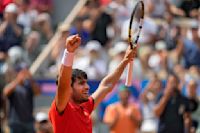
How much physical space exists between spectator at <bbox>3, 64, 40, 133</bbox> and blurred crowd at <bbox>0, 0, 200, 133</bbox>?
17 millimetres

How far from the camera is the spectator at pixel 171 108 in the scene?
41.9 feet

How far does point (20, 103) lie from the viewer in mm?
13555

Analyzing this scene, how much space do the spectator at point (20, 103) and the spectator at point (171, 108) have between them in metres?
2.28

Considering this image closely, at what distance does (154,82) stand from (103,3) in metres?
3.82

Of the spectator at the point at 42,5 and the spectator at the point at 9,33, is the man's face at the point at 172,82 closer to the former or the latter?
the spectator at the point at 9,33

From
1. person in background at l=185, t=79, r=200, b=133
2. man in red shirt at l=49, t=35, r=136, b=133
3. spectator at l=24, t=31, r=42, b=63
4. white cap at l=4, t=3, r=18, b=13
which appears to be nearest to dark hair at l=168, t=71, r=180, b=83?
person in background at l=185, t=79, r=200, b=133

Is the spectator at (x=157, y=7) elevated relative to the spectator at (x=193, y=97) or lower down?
elevated

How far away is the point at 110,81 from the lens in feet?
26.6

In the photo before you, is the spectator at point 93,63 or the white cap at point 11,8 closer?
the spectator at point 93,63

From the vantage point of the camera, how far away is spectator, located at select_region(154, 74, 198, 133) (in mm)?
12758

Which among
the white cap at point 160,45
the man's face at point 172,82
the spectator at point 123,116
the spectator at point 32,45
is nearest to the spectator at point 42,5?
the spectator at point 32,45

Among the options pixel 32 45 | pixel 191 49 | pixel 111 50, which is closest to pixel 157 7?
pixel 111 50

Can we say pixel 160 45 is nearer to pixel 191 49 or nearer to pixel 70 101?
pixel 191 49

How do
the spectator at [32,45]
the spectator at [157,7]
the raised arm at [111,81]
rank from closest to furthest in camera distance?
the raised arm at [111,81] → the spectator at [32,45] → the spectator at [157,7]
